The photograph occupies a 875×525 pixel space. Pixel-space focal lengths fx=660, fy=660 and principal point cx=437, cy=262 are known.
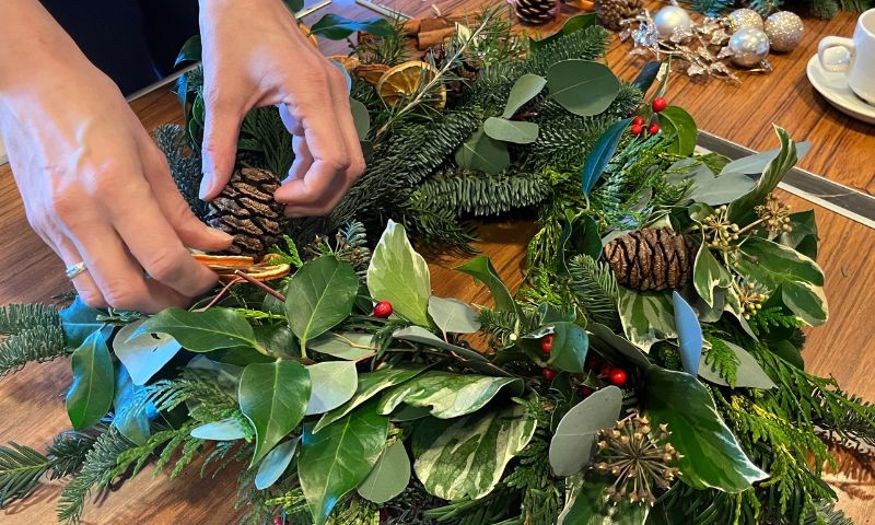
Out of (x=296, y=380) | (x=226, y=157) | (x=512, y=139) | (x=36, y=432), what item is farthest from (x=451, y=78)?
(x=36, y=432)

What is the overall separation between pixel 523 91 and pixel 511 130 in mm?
49

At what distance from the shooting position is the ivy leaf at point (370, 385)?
18.3 inches

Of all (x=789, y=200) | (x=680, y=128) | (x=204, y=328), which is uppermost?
(x=204, y=328)

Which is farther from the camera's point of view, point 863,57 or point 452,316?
point 863,57

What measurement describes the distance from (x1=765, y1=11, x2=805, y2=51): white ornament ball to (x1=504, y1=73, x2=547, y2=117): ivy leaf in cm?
45

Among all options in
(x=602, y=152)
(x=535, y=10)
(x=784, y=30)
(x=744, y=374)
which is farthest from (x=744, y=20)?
(x=744, y=374)

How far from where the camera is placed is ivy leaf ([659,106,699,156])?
0.73m

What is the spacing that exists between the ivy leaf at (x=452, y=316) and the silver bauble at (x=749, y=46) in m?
0.64

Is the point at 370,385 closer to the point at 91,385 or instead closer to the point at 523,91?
the point at 91,385

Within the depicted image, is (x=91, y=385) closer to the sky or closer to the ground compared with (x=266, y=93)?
closer to the ground

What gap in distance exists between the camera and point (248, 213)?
1.79 feet

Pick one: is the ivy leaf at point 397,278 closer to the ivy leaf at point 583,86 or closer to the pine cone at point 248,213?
the pine cone at point 248,213

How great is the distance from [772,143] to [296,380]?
0.69 meters

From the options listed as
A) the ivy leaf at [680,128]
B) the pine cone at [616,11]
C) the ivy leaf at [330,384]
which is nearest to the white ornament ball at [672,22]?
the pine cone at [616,11]
